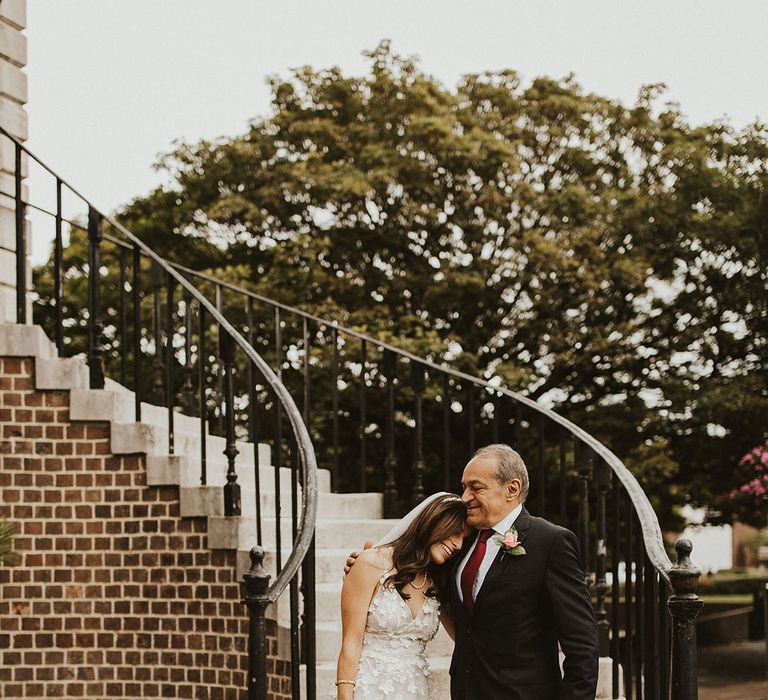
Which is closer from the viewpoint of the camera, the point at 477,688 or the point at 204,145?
the point at 477,688

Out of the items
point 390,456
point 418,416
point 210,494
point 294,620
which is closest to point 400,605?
point 294,620

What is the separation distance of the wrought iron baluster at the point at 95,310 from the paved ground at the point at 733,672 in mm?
8544

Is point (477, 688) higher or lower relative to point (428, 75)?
lower

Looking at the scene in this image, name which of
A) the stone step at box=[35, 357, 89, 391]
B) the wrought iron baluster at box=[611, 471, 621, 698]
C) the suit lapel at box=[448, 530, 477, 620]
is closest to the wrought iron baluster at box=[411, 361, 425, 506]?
the wrought iron baluster at box=[611, 471, 621, 698]

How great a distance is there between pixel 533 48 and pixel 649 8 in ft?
6.17

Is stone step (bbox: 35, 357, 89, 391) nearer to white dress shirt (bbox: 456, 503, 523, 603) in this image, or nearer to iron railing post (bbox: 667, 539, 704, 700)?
white dress shirt (bbox: 456, 503, 523, 603)

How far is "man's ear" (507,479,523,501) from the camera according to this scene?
136 inches

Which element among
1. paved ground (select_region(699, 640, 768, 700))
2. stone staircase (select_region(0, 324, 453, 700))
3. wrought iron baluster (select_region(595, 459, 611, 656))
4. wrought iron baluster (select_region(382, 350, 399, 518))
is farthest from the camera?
paved ground (select_region(699, 640, 768, 700))

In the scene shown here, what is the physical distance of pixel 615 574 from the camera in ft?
17.4

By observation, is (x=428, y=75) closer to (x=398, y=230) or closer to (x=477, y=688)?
(x=398, y=230)

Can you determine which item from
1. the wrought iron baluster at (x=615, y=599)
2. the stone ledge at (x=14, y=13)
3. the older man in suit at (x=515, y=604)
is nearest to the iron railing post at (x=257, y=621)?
the older man in suit at (x=515, y=604)

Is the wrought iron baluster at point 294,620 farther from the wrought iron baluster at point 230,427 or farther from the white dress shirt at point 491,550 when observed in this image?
the white dress shirt at point 491,550

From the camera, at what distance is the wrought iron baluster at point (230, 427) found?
582 centimetres

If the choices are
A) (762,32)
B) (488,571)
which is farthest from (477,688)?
(762,32)
